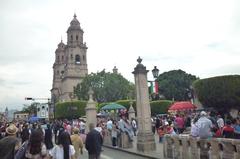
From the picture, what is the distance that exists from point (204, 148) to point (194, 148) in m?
0.65

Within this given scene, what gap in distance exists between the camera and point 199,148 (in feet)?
36.8

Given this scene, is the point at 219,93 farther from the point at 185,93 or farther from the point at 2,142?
the point at 185,93

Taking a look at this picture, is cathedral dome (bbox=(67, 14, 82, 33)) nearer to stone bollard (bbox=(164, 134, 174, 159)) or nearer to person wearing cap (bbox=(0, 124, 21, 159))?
stone bollard (bbox=(164, 134, 174, 159))

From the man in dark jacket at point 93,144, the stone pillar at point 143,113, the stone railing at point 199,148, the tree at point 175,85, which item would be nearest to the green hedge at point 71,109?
the tree at point 175,85

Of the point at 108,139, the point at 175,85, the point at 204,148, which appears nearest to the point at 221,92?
the point at 108,139

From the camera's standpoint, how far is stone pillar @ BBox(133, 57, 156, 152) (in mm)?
16828

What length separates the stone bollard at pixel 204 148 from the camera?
10750mm

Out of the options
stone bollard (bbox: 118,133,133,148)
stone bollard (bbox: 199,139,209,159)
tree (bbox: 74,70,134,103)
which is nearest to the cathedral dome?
tree (bbox: 74,70,134,103)

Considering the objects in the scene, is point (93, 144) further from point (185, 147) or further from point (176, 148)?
point (176, 148)

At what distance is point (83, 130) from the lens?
2655 centimetres

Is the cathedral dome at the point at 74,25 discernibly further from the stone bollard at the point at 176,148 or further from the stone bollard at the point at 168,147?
the stone bollard at the point at 176,148

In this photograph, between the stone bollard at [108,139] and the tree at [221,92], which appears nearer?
the stone bollard at [108,139]

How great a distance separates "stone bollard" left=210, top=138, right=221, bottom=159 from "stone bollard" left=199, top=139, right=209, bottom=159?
53 centimetres

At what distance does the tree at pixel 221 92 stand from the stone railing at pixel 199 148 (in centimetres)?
2195
